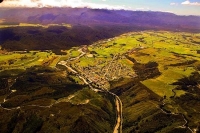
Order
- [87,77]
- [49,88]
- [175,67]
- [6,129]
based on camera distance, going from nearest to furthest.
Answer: [6,129] → [49,88] → [87,77] → [175,67]

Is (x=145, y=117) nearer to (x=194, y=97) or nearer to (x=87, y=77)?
(x=194, y=97)

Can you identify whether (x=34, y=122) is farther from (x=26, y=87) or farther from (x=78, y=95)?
(x=26, y=87)

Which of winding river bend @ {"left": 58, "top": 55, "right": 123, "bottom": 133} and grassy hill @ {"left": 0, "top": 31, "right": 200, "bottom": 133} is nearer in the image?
grassy hill @ {"left": 0, "top": 31, "right": 200, "bottom": 133}

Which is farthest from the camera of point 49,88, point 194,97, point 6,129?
point 49,88

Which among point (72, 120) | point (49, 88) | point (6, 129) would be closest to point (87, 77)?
point (49, 88)

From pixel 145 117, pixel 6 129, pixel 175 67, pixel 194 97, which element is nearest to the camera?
pixel 6 129

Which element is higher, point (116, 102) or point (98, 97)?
point (98, 97)

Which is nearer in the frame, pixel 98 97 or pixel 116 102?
pixel 116 102

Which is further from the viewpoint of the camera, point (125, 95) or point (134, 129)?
point (125, 95)

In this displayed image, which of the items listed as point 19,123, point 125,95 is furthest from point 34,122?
point 125,95

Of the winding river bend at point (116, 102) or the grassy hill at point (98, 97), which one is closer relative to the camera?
the grassy hill at point (98, 97)
